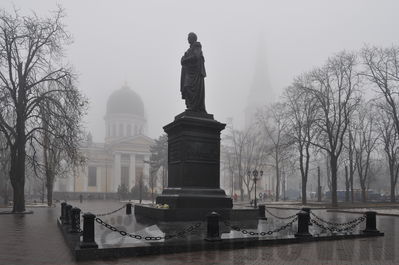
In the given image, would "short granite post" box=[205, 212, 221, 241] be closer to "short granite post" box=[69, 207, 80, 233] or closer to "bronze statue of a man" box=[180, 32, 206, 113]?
"short granite post" box=[69, 207, 80, 233]

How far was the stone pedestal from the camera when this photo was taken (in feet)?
46.0

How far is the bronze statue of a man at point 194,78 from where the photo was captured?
15531 millimetres

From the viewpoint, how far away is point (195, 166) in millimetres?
14250

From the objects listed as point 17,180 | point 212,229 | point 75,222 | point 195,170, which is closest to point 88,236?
point 212,229

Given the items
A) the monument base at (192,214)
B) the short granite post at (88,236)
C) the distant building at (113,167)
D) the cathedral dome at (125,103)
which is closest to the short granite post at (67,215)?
the monument base at (192,214)

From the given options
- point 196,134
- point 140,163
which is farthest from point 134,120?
point 196,134

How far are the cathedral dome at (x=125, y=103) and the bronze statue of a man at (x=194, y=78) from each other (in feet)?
285

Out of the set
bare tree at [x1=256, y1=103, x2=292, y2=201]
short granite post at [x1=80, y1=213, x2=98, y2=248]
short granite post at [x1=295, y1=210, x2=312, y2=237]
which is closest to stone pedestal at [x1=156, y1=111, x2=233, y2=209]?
short granite post at [x1=295, y1=210, x2=312, y2=237]

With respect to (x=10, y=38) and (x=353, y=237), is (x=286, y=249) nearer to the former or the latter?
(x=353, y=237)

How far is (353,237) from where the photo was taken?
43.3 ft

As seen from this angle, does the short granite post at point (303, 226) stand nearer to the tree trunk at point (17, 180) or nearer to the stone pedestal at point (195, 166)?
the stone pedestal at point (195, 166)

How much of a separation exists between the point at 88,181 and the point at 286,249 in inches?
3270

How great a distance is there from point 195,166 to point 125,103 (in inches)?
3517

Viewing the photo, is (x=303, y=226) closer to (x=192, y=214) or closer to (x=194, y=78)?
(x=192, y=214)
